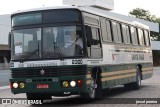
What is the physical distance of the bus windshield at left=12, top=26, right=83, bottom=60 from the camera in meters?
13.9

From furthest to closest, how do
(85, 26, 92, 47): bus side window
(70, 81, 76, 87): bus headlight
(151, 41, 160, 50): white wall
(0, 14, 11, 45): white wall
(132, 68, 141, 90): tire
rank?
(151, 41, 160, 50): white wall, (0, 14, 11, 45): white wall, (132, 68, 141, 90): tire, (85, 26, 92, 47): bus side window, (70, 81, 76, 87): bus headlight

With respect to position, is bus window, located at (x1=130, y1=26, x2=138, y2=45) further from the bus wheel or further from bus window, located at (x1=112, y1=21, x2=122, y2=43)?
the bus wheel

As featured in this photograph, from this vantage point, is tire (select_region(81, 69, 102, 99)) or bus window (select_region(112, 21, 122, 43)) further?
bus window (select_region(112, 21, 122, 43))

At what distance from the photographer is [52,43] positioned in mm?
14000

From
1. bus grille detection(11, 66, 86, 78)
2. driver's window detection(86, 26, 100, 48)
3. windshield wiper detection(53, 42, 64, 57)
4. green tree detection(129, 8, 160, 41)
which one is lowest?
bus grille detection(11, 66, 86, 78)

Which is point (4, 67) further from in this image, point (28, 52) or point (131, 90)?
point (28, 52)

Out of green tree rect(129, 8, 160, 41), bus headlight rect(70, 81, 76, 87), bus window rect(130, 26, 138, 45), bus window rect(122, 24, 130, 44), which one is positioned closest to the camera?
bus headlight rect(70, 81, 76, 87)

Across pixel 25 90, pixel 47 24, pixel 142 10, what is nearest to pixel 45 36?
pixel 47 24

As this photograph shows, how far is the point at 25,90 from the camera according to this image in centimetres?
1416

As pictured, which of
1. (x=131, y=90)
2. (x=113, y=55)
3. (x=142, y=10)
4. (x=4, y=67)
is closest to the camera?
(x=113, y=55)

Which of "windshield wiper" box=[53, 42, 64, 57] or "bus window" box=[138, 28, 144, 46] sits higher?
"bus window" box=[138, 28, 144, 46]

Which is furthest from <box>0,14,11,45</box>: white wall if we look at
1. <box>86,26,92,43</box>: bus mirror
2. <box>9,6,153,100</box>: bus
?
<box>86,26,92,43</box>: bus mirror

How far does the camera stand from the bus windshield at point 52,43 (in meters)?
13.9

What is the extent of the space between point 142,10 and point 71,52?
337ft
